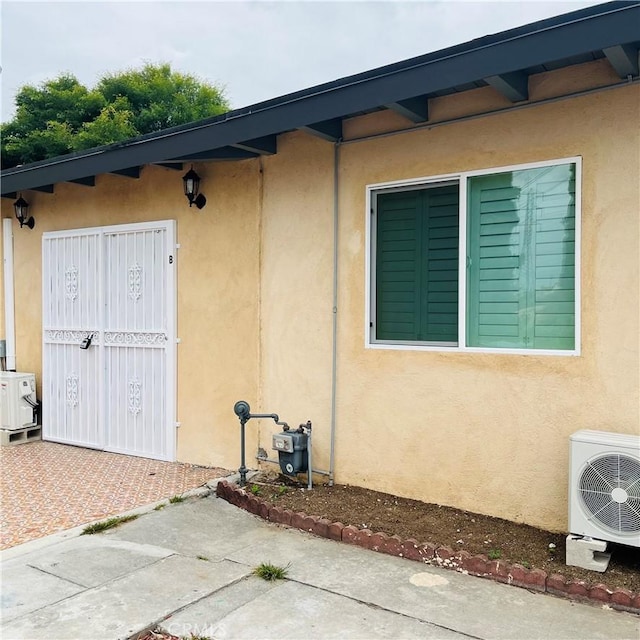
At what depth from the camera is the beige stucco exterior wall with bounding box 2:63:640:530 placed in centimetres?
411

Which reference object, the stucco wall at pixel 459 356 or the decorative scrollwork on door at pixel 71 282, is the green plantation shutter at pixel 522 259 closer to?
the stucco wall at pixel 459 356

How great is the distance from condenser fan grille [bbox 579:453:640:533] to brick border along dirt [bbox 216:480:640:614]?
0.40 metres

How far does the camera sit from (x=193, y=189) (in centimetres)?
630

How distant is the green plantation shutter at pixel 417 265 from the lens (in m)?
4.85

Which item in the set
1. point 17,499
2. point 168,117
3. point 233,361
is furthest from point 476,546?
point 168,117

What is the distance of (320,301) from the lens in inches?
220

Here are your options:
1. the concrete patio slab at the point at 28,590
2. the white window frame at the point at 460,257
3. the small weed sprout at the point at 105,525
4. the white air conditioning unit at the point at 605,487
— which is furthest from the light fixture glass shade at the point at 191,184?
the white air conditioning unit at the point at 605,487

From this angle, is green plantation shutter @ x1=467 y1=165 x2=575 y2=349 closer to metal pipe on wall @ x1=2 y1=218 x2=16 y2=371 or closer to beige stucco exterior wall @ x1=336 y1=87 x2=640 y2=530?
beige stucco exterior wall @ x1=336 y1=87 x2=640 y2=530

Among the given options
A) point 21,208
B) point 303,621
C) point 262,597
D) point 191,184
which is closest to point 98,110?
point 21,208

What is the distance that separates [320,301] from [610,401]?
2584 millimetres

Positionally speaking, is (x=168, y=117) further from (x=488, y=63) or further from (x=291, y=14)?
(x=488, y=63)

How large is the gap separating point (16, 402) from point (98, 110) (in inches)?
675

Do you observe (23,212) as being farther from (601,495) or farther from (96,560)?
(601,495)

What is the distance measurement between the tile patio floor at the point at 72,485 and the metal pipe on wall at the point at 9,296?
4.99 feet
